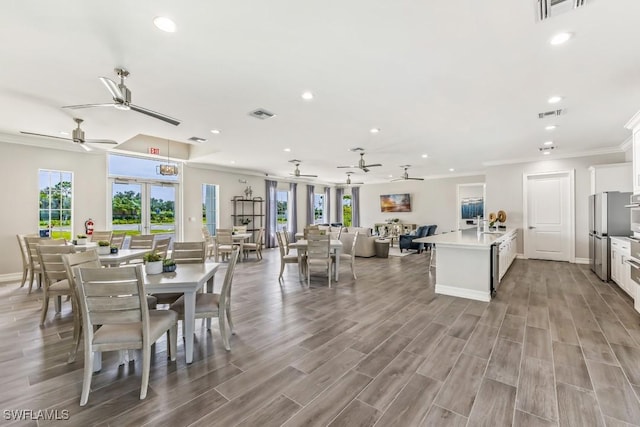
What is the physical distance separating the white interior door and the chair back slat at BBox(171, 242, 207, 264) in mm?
8104

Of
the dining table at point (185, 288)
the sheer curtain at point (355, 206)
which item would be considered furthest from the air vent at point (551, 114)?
the sheer curtain at point (355, 206)

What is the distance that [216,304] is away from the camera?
2664 millimetres

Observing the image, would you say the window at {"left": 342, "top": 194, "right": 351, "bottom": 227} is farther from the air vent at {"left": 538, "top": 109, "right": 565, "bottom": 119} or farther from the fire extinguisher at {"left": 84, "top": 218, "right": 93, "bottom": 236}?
the fire extinguisher at {"left": 84, "top": 218, "right": 93, "bottom": 236}

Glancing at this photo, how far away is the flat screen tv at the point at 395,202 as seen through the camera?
11859 millimetres

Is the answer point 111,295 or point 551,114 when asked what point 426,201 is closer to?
point 551,114

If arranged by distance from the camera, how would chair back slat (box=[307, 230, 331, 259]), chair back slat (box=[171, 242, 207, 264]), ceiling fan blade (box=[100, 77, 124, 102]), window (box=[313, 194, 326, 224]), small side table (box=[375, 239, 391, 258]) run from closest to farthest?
ceiling fan blade (box=[100, 77, 124, 102]) < chair back slat (box=[171, 242, 207, 264]) < chair back slat (box=[307, 230, 331, 259]) < small side table (box=[375, 239, 391, 258]) < window (box=[313, 194, 326, 224])

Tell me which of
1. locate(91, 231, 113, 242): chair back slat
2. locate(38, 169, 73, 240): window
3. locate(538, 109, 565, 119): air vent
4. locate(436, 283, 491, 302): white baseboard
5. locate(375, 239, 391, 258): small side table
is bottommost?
locate(436, 283, 491, 302): white baseboard

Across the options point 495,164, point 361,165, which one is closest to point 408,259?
point 361,165

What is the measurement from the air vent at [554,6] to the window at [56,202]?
322 inches

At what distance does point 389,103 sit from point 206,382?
12.1ft


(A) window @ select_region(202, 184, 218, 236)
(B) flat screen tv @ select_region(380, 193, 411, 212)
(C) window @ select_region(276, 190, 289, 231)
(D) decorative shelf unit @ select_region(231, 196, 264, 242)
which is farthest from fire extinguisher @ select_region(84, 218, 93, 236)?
(B) flat screen tv @ select_region(380, 193, 411, 212)

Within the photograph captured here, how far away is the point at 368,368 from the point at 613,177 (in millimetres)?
6982


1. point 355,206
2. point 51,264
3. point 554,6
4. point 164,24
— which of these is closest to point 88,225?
point 51,264

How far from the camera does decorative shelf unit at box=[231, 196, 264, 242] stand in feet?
30.6
